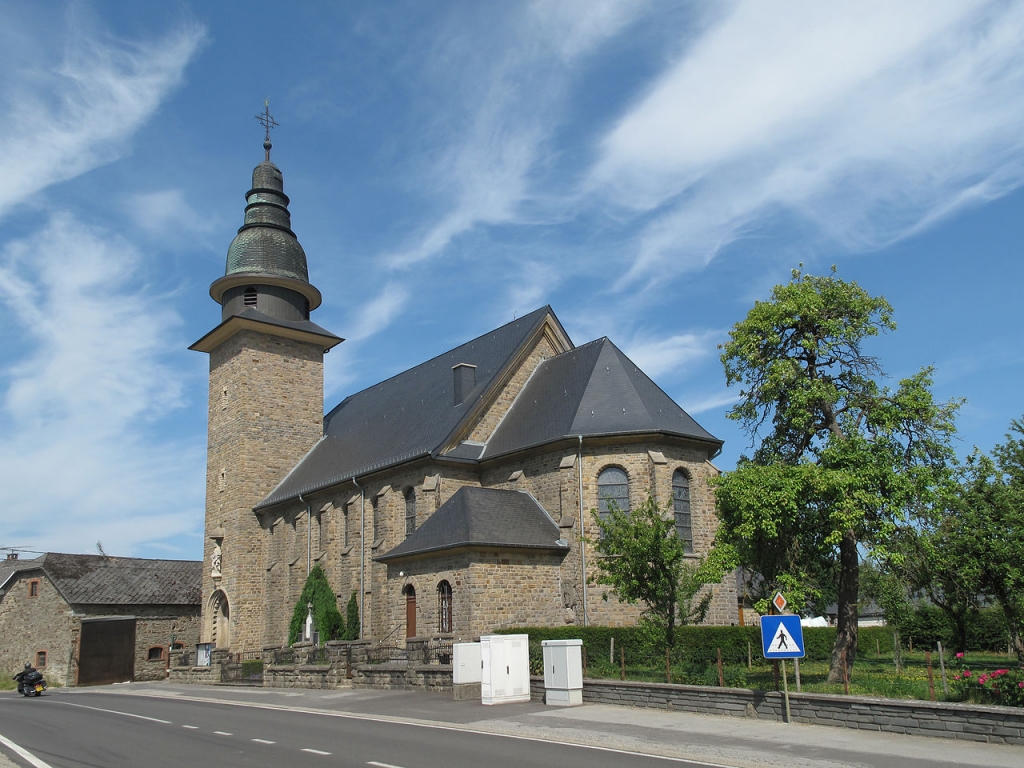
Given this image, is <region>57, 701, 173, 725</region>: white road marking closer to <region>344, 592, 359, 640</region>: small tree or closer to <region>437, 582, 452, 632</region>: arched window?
<region>437, 582, 452, 632</region>: arched window

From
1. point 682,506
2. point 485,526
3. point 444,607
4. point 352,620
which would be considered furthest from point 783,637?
point 352,620

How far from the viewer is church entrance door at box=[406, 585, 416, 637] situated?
1018 inches

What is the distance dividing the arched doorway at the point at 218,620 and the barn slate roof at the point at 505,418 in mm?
5001

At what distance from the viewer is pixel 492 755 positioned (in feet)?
35.6

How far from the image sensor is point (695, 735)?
12406 mm

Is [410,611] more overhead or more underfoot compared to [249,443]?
more underfoot

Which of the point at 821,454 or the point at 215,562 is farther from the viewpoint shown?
the point at 215,562

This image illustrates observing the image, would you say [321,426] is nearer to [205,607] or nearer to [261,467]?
[261,467]

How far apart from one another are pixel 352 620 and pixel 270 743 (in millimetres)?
18004

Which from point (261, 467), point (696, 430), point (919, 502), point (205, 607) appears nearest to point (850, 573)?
point (919, 502)

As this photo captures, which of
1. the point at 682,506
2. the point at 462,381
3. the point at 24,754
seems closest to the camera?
the point at 24,754

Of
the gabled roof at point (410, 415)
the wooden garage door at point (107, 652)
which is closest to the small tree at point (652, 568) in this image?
the gabled roof at point (410, 415)

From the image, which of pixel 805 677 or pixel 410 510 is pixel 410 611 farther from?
pixel 805 677

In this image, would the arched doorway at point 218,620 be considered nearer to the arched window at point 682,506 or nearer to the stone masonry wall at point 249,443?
the stone masonry wall at point 249,443
